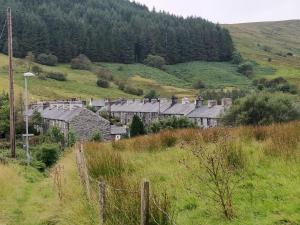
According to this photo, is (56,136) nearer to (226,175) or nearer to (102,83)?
(226,175)

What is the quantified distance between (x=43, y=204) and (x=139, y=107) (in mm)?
80892

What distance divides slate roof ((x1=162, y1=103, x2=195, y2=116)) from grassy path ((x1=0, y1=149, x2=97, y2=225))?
208 feet

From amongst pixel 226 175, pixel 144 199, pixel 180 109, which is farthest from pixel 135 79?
pixel 144 199

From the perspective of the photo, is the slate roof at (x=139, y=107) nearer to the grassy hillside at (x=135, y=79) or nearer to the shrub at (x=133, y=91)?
the grassy hillside at (x=135, y=79)

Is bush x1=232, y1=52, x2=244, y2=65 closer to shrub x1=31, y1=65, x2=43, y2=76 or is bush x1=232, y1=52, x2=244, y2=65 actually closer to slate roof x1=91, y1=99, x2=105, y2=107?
shrub x1=31, y1=65, x2=43, y2=76

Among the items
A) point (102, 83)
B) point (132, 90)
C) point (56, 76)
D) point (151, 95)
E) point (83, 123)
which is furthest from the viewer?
point (102, 83)

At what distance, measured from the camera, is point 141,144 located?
16.4 meters

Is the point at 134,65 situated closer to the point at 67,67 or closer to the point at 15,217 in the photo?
the point at 67,67

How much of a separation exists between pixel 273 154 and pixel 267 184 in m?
2.16

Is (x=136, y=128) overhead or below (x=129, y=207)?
below

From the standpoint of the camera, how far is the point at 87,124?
221ft

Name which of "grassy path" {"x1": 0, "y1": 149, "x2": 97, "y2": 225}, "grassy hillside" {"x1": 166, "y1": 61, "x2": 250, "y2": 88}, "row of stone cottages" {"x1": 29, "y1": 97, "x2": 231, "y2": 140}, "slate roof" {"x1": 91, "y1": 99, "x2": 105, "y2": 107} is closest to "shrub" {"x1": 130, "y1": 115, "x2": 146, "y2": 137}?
"row of stone cottages" {"x1": 29, "y1": 97, "x2": 231, "y2": 140}

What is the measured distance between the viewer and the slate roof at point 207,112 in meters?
72.5

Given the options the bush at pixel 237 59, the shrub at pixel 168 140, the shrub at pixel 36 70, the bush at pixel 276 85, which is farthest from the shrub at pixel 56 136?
the bush at pixel 237 59
